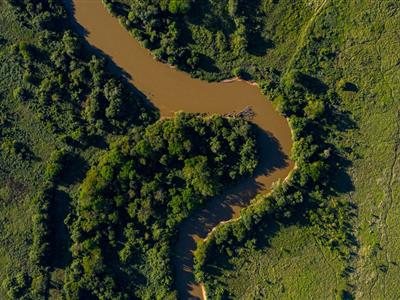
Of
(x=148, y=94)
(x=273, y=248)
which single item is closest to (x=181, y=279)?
(x=273, y=248)

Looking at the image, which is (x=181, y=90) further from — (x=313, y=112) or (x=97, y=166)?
(x=313, y=112)

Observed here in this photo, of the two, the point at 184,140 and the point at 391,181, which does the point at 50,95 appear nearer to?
the point at 184,140

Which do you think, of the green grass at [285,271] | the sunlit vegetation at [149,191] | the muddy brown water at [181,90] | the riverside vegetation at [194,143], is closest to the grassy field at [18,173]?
the riverside vegetation at [194,143]

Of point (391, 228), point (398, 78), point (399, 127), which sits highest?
point (398, 78)

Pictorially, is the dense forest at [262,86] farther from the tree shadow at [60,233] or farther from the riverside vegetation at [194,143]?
the tree shadow at [60,233]

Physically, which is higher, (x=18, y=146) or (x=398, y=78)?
(x=18, y=146)
